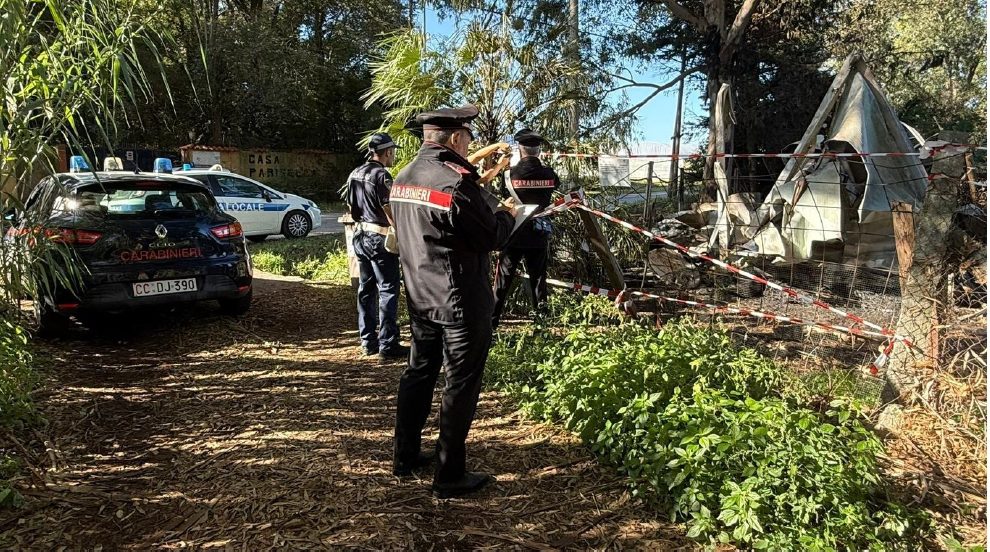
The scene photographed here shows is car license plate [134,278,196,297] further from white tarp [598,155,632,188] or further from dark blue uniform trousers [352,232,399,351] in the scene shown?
white tarp [598,155,632,188]

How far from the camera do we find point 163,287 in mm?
5277

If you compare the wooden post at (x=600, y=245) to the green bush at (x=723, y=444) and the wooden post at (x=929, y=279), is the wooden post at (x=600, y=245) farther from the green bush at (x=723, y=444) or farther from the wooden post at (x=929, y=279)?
the wooden post at (x=929, y=279)

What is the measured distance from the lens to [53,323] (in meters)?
5.34

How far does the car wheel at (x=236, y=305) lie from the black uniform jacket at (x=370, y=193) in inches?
69.5

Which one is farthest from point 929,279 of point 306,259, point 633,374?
point 306,259

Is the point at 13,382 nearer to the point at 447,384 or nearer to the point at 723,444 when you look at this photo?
the point at 447,384

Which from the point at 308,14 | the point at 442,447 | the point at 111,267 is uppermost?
the point at 308,14

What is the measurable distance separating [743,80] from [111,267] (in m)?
14.6

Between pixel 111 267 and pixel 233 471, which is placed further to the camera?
pixel 111 267

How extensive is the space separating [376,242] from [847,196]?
5011mm

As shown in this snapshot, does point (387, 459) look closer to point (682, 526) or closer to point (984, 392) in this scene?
point (682, 526)

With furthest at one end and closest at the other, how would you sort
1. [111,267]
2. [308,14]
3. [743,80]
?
[308,14] → [743,80] → [111,267]

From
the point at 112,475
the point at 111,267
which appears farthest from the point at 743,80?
the point at 112,475

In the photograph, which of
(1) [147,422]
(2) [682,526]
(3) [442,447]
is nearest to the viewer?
(2) [682,526]
